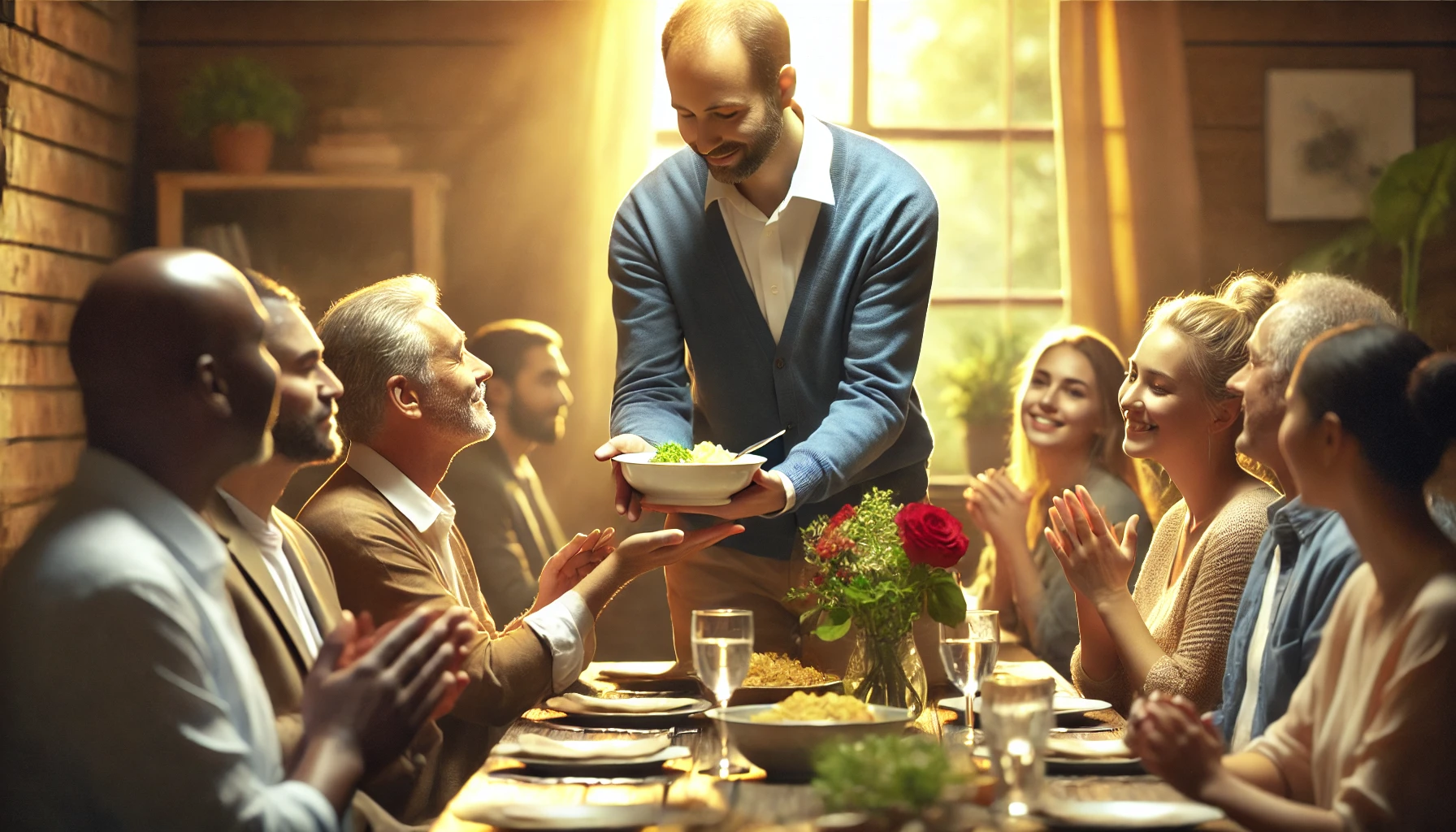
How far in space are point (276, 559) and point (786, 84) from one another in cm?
125

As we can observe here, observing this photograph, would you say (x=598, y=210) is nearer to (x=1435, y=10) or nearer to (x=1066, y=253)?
(x=1066, y=253)

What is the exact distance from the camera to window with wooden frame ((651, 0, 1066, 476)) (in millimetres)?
4711

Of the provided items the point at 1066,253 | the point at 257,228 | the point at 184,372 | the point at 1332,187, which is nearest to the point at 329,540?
the point at 184,372

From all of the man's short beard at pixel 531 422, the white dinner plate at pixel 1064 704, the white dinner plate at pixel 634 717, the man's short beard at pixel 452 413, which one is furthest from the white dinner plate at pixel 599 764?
the man's short beard at pixel 531 422

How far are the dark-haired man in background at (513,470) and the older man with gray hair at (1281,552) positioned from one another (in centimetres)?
291

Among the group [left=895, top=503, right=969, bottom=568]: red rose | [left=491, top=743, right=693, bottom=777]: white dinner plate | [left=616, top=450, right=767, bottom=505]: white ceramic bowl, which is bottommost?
[left=491, top=743, right=693, bottom=777]: white dinner plate

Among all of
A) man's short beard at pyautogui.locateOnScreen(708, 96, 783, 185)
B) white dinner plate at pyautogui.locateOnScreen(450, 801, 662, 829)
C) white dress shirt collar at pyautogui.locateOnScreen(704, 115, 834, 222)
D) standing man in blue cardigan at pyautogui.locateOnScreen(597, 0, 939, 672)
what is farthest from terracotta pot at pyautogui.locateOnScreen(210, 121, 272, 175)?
white dinner plate at pyautogui.locateOnScreen(450, 801, 662, 829)

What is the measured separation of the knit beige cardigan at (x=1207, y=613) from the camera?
200 cm

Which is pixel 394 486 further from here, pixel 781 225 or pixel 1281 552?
pixel 1281 552

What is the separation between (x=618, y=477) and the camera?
2232 millimetres

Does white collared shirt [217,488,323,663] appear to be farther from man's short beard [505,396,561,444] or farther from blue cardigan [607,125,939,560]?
man's short beard [505,396,561,444]

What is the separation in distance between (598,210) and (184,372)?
137 inches

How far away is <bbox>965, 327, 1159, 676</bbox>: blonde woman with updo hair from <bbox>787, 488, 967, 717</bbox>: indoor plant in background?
5.49ft

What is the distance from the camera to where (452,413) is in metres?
2.27
